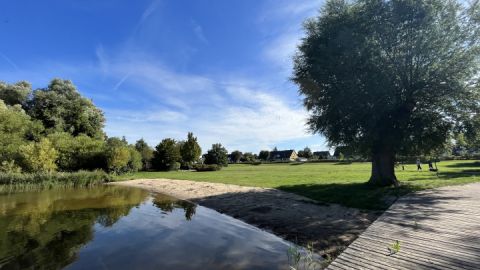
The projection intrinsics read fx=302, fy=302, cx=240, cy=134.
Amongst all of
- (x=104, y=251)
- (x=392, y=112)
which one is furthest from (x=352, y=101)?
(x=104, y=251)

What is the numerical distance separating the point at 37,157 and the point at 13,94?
2498 cm

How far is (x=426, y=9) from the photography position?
59.2 ft

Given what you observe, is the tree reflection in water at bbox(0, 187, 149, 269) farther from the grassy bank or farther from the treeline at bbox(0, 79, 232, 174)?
the treeline at bbox(0, 79, 232, 174)

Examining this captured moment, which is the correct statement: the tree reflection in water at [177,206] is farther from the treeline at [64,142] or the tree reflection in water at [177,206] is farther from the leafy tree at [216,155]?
the leafy tree at [216,155]

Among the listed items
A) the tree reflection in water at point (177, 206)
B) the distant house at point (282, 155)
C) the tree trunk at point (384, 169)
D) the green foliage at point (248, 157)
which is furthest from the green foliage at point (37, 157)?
the distant house at point (282, 155)

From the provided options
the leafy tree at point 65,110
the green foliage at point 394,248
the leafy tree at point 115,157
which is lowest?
the green foliage at point 394,248

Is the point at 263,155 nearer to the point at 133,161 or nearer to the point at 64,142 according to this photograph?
the point at 133,161

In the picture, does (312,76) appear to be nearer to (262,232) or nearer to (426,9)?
(426,9)

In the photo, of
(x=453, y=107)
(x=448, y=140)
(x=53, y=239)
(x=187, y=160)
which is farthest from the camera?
(x=187, y=160)

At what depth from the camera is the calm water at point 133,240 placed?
8880mm

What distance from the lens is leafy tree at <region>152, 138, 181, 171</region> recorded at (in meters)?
61.4

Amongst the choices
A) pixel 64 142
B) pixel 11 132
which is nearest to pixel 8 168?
pixel 64 142

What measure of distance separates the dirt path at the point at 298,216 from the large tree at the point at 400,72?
23.0 ft

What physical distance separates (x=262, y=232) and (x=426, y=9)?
16.4 metres
